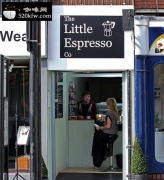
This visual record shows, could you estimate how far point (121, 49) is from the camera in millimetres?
9633

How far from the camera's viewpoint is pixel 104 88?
404 inches

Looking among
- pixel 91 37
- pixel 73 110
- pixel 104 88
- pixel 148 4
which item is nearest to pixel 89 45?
pixel 91 37

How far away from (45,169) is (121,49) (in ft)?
9.05

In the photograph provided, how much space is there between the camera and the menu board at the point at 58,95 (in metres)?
10.1

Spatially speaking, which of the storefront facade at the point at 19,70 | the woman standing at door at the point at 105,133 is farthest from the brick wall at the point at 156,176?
the storefront facade at the point at 19,70

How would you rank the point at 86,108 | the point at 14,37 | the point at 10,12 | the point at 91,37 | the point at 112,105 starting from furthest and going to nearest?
the point at 86,108
the point at 112,105
the point at 91,37
the point at 14,37
the point at 10,12

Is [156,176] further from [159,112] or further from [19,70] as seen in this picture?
[19,70]

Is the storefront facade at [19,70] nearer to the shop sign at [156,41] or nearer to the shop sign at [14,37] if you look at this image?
the shop sign at [14,37]

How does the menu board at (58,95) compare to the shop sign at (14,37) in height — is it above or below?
below

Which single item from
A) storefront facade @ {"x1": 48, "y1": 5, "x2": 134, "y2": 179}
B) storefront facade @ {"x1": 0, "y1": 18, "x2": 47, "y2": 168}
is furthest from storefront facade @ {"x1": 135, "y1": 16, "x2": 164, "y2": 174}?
storefront facade @ {"x1": 0, "y1": 18, "x2": 47, "y2": 168}

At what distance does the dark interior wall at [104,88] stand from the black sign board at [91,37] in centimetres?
71

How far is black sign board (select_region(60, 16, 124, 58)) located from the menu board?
701 millimetres

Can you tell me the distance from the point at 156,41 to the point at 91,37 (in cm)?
127

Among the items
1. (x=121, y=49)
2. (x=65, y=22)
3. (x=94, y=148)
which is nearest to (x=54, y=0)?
(x=65, y=22)
